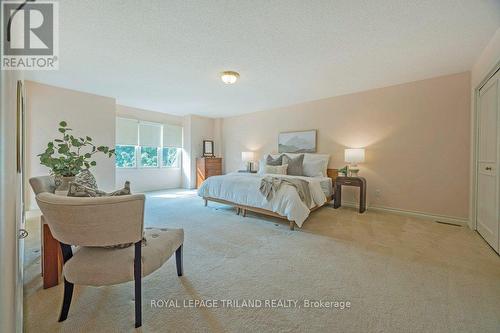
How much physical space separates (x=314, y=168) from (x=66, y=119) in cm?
524

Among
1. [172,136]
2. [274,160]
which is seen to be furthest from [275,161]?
[172,136]

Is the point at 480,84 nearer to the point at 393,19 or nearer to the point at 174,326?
the point at 393,19

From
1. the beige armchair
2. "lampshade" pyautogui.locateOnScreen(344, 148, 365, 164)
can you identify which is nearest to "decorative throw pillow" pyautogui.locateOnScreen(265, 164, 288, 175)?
"lampshade" pyautogui.locateOnScreen(344, 148, 365, 164)

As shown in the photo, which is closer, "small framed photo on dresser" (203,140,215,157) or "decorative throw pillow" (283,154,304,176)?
"decorative throw pillow" (283,154,304,176)

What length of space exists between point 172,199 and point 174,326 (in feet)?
13.1

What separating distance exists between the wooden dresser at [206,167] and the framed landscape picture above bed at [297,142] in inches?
89.9

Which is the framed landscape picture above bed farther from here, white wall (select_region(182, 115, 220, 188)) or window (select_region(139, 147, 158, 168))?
window (select_region(139, 147, 158, 168))

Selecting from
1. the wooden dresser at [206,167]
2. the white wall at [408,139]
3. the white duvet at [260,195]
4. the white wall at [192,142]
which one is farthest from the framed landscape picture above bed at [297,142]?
the white wall at [192,142]

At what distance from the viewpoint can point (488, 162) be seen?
2645 millimetres

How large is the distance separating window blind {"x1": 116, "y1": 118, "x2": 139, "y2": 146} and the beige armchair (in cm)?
491

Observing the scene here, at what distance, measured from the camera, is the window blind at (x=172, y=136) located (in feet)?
Answer: 21.4

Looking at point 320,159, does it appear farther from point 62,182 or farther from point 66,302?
point 66,302

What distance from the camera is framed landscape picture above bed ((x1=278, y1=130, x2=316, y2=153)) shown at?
16.4 feet

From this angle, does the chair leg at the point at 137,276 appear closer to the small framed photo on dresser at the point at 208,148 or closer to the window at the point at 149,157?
the window at the point at 149,157
